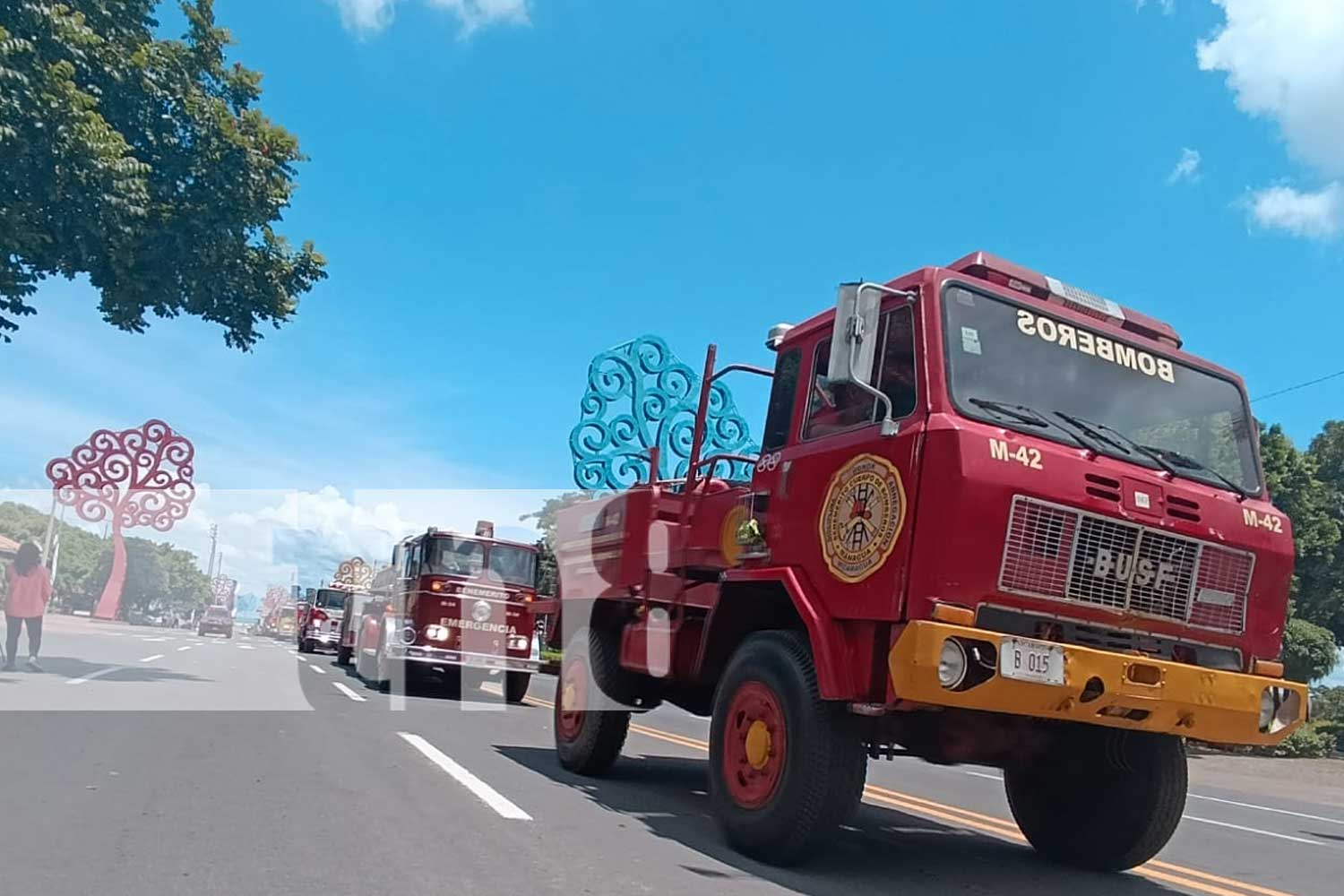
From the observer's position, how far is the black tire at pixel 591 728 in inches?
323

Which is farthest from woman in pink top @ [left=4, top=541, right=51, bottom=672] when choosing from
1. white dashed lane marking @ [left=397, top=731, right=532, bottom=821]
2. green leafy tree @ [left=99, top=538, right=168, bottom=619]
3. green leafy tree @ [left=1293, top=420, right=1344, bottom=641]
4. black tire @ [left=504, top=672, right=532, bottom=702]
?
green leafy tree @ [left=99, top=538, right=168, bottom=619]

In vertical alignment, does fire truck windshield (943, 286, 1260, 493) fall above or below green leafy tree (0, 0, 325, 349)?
below

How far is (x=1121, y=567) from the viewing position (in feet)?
16.9

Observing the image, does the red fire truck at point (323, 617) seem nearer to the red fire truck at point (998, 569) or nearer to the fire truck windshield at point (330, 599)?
the fire truck windshield at point (330, 599)

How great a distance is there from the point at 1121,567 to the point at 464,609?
42.1 feet

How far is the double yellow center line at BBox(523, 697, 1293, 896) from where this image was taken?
613cm

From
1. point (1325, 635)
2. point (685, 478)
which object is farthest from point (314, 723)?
point (1325, 635)

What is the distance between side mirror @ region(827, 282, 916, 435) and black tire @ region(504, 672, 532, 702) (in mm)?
13304

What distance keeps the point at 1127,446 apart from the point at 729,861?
2.93 meters

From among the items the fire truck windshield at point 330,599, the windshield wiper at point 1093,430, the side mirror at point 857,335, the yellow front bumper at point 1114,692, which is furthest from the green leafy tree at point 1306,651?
the fire truck windshield at point 330,599

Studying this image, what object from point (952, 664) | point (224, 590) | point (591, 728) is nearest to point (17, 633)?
point (591, 728)

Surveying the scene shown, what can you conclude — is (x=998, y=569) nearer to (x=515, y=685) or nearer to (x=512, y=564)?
(x=512, y=564)

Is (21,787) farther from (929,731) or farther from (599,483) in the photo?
(599,483)

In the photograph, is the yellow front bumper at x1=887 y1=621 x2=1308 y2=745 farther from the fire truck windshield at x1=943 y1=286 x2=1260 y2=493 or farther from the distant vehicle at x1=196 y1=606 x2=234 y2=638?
the distant vehicle at x1=196 y1=606 x2=234 y2=638
